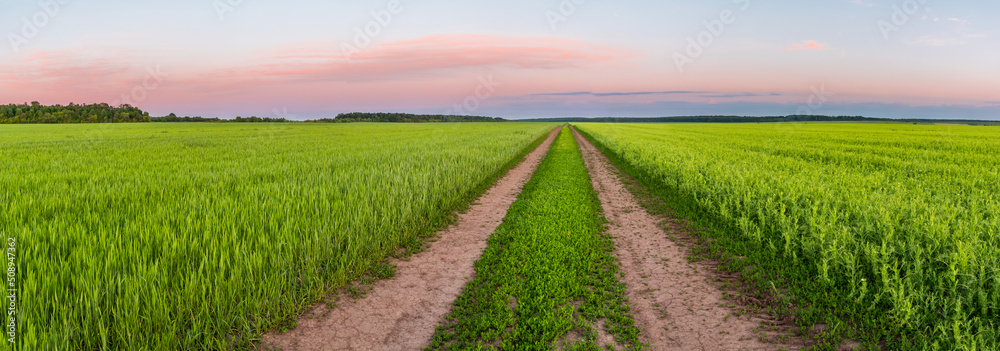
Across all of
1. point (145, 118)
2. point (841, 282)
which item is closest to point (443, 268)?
point (841, 282)

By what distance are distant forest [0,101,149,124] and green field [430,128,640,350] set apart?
133m

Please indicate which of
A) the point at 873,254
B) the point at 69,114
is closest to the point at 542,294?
the point at 873,254

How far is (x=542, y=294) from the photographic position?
4.78m

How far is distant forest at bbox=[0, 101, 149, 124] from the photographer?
9407 cm

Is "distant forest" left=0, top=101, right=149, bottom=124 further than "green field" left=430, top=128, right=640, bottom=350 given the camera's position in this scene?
Yes

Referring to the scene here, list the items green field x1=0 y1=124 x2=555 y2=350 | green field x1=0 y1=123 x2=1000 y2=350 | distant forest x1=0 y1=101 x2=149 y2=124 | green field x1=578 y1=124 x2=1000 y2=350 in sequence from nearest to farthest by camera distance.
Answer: green field x1=0 y1=124 x2=555 y2=350 < green field x1=0 y1=123 x2=1000 y2=350 < green field x1=578 y1=124 x2=1000 y2=350 < distant forest x1=0 y1=101 x2=149 y2=124

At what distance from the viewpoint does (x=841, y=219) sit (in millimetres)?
6477

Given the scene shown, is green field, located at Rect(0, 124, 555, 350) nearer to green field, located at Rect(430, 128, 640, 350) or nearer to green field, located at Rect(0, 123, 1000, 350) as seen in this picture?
green field, located at Rect(0, 123, 1000, 350)

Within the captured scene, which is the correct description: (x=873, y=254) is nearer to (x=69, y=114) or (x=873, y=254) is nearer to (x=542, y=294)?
(x=542, y=294)

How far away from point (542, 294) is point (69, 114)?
468ft

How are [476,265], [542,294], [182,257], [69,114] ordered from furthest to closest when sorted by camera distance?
[69,114] → [476,265] → [542,294] → [182,257]

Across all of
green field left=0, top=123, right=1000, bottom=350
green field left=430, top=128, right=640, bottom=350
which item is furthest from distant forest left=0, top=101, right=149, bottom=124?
green field left=430, top=128, right=640, bottom=350

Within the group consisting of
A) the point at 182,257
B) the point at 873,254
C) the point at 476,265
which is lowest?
the point at 476,265

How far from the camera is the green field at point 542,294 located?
3951 millimetres
